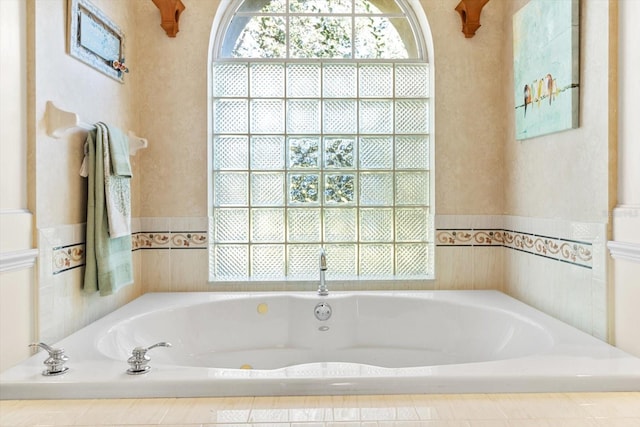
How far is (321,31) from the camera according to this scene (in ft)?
8.87

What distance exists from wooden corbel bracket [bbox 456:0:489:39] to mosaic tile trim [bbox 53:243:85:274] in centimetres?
215

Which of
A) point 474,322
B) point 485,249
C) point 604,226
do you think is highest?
point 604,226

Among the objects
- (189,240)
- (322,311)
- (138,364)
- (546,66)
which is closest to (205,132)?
(189,240)

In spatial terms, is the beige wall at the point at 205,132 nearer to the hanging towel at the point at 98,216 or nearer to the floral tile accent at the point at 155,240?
the floral tile accent at the point at 155,240

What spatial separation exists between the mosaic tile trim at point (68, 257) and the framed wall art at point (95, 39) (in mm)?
759

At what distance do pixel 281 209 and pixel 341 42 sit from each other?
101cm

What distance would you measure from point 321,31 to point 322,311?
1562 mm

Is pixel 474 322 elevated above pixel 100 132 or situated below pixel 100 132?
below

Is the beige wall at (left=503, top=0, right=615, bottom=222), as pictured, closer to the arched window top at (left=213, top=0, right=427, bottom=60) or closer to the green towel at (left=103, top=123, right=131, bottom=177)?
the arched window top at (left=213, top=0, right=427, bottom=60)

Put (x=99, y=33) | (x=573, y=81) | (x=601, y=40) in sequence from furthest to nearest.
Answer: (x=99, y=33), (x=573, y=81), (x=601, y=40)

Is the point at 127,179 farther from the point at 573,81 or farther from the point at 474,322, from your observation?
the point at 573,81

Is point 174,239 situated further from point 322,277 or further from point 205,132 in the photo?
point 322,277

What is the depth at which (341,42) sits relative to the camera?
2699mm

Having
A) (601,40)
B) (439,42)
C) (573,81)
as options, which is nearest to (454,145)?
(439,42)
